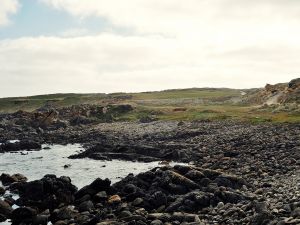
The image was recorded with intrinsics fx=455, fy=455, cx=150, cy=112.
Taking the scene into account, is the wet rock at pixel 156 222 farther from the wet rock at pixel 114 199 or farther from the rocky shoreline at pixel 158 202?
the wet rock at pixel 114 199

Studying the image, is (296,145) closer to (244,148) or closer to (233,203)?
(244,148)

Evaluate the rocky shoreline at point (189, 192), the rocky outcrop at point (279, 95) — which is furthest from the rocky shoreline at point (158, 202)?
the rocky outcrop at point (279, 95)

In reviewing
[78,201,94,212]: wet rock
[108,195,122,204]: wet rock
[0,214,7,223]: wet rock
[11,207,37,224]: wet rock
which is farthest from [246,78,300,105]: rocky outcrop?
[0,214,7,223]: wet rock

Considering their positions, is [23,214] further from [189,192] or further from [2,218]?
[189,192]

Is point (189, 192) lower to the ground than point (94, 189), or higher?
higher

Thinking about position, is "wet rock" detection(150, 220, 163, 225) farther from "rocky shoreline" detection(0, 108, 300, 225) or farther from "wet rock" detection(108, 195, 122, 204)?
"wet rock" detection(108, 195, 122, 204)

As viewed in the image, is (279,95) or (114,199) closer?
(114,199)

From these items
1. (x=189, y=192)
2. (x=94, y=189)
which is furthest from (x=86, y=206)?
(x=189, y=192)

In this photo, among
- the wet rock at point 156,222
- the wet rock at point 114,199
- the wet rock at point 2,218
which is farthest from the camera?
the wet rock at point 114,199

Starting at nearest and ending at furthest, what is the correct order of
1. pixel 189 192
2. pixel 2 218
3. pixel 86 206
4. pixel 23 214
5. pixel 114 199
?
pixel 23 214, pixel 2 218, pixel 86 206, pixel 114 199, pixel 189 192

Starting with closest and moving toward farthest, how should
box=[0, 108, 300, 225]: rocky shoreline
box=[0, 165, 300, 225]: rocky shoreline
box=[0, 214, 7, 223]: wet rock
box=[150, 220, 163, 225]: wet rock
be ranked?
box=[150, 220, 163, 225]: wet rock < box=[0, 165, 300, 225]: rocky shoreline < box=[0, 108, 300, 225]: rocky shoreline < box=[0, 214, 7, 223]: wet rock

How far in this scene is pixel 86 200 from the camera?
115 ft

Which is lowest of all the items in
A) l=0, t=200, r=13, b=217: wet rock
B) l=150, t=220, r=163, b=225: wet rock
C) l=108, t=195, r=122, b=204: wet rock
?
l=0, t=200, r=13, b=217: wet rock

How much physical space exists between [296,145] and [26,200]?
3223cm
